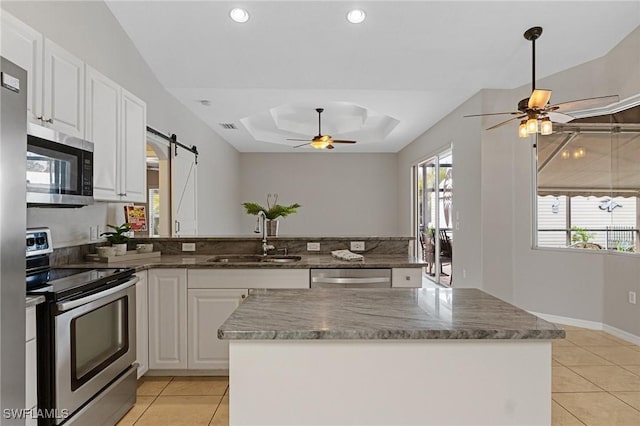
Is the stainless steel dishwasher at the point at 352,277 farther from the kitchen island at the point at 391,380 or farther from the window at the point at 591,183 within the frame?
the window at the point at 591,183

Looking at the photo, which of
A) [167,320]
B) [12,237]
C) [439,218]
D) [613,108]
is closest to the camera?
[12,237]

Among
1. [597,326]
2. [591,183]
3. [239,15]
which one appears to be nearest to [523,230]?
[591,183]

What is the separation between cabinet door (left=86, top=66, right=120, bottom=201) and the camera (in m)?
2.62

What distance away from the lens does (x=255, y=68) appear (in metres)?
4.10

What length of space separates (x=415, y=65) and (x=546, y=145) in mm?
1830

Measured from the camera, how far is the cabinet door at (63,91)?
2.21 meters

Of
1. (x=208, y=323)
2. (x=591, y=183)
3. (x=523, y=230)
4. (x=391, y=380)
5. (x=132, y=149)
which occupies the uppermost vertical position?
(x=132, y=149)

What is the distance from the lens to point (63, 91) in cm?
235

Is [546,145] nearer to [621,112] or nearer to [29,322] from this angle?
[621,112]

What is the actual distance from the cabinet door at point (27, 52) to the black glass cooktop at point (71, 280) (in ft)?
2.86

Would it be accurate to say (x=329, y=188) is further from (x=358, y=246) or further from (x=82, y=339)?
(x=82, y=339)

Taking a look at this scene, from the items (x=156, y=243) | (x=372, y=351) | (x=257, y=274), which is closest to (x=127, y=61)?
(x=156, y=243)

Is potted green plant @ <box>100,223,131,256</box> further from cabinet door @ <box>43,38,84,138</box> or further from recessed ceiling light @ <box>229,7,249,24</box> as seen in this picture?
recessed ceiling light @ <box>229,7,249,24</box>

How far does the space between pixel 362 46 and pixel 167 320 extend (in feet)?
9.94
